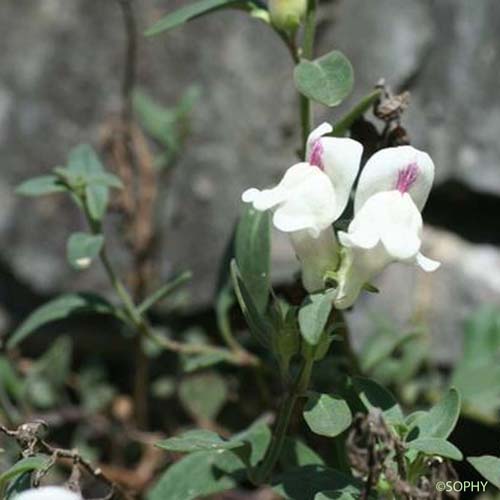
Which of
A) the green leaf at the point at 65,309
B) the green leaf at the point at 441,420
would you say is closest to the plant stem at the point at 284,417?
the green leaf at the point at 441,420

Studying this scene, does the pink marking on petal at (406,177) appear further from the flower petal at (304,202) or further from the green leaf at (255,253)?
the green leaf at (255,253)

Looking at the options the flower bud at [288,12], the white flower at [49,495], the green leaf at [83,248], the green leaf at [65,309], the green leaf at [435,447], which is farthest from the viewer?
the green leaf at [65,309]

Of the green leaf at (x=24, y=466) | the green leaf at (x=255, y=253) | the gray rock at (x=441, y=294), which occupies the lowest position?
the gray rock at (x=441, y=294)

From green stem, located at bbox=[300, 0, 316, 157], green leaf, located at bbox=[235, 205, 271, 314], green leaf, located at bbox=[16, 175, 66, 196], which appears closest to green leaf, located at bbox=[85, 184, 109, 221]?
green leaf, located at bbox=[16, 175, 66, 196]

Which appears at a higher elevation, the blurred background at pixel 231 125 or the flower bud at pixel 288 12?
the flower bud at pixel 288 12

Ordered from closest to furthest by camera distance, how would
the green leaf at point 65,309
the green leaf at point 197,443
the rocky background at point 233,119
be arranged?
the green leaf at point 197,443, the green leaf at point 65,309, the rocky background at point 233,119

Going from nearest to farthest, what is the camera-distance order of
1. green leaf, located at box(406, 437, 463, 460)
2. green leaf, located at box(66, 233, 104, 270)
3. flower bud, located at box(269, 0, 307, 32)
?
1. green leaf, located at box(406, 437, 463, 460)
2. flower bud, located at box(269, 0, 307, 32)
3. green leaf, located at box(66, 233, 104, 270)

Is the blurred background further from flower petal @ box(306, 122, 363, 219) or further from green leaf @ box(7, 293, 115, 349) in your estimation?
flower petal @ box(306, 122, 363, 219)
